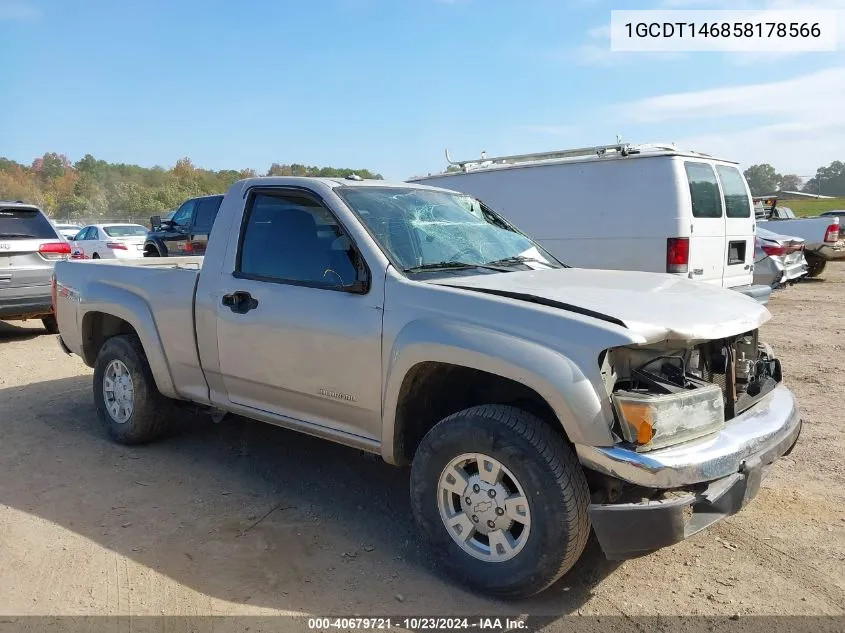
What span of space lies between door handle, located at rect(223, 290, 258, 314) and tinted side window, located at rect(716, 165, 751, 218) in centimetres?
645

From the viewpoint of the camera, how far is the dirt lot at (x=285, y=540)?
304 centimetres

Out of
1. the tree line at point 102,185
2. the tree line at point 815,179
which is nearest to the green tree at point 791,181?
the tree line at point 815,179

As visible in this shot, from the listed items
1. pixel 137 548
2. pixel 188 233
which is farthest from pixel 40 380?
pixel 188 233

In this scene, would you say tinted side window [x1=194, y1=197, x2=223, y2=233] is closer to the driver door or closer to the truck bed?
the truck bed

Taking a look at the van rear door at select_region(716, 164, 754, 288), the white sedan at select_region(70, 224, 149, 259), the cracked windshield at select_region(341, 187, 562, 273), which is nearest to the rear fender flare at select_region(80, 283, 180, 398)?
the cracked windshield at select_region(341, 187, 562, 273)

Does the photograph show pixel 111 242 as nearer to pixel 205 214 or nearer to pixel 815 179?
pixel 205 214

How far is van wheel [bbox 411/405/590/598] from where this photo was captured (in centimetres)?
280

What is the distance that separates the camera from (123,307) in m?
4.79

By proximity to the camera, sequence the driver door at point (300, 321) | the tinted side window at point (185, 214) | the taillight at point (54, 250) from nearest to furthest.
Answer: the driver door at point (300, 321), the taillight at point (54, 250), the tinted side window at point (185, 214)

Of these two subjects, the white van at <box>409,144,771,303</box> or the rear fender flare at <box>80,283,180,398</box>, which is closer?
the rear fender flare at <box>80,283,180,398</box>

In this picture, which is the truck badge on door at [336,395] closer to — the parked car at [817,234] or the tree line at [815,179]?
the parked car at [817,234]

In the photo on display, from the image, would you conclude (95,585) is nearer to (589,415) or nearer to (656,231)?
(589,415)

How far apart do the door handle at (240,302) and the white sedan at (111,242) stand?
1464 centimetres

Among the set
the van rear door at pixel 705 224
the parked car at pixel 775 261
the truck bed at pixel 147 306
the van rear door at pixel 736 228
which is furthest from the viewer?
the parked car at pixel 775 261
